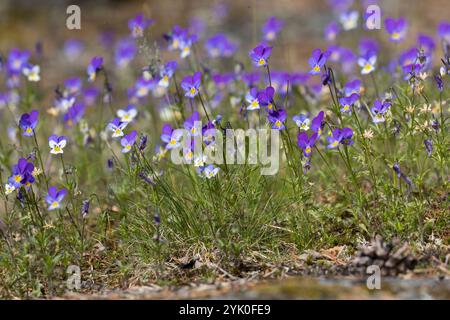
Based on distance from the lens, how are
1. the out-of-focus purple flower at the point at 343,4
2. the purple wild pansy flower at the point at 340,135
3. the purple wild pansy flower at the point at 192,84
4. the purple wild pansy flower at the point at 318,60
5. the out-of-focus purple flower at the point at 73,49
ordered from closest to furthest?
the purple wild pansy flower at the point at 340,135 < the purple wild pansy flower at the point at 318,60 < the purple wild pansy flower at the point at 192,84 < the out-of-focus purple flower at the point at 343,4 < the out-of-focus purple flower at the point at 73,49

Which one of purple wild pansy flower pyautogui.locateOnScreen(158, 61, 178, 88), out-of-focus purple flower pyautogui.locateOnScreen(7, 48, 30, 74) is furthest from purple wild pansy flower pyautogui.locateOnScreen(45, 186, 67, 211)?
out-of-focus purple flower pyautogui.locateOnScreen(7, 48, 30, 74)

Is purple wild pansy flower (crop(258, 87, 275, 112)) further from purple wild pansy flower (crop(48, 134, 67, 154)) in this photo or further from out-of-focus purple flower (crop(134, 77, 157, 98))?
out-of-focus purple flower (crop(134, 77, 157, 98))

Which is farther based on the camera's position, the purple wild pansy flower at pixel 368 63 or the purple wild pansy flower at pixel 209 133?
the purple wild pansy flower at pixel 368 63

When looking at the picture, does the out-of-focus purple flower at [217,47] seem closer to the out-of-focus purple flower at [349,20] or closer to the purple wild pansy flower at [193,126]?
the out-of-focus purple flower at [349,20]

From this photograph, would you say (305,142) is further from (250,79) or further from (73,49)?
(73,49)

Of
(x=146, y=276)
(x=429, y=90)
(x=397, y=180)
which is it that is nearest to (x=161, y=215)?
(x=146, y=276)

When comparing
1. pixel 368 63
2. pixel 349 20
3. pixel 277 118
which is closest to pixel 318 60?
pixel 277 118

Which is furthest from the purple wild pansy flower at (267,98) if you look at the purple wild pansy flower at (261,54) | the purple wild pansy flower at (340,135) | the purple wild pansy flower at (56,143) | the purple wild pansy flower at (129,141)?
the purple wild pansy flower at (56,143)
